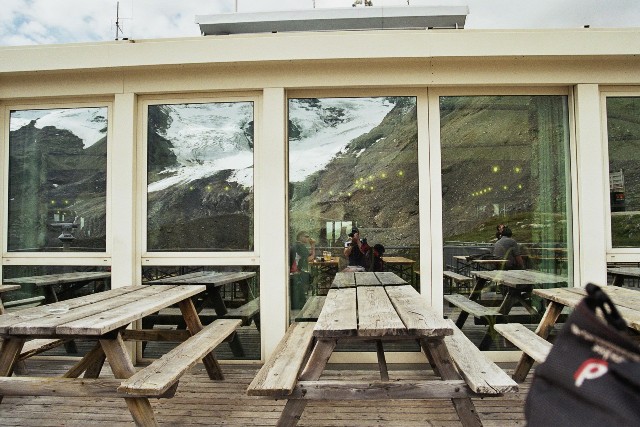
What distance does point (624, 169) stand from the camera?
11.1 ft

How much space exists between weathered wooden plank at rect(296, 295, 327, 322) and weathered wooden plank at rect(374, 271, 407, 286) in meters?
0.53

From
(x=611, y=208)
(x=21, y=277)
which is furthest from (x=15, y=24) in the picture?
(x=611, y=208)

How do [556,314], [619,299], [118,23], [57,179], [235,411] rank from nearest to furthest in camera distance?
[619,299] < [235,411] < [556,314] < [57,179] < [118,23]

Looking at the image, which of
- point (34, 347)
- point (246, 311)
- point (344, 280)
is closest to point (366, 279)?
point (344, 280)

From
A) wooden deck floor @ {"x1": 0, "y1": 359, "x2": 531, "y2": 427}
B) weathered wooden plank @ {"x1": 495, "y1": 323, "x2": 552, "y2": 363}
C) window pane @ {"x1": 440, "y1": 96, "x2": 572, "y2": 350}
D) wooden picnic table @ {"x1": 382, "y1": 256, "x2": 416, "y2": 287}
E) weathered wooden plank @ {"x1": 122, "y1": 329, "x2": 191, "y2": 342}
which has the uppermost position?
window pane @ {"x1": 440, "y1": 96, "x2": 572, "y2": 350}

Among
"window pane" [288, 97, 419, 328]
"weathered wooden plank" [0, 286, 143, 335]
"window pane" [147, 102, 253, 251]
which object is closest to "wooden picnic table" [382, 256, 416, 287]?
"window pane" [288, 97, 419, 328]

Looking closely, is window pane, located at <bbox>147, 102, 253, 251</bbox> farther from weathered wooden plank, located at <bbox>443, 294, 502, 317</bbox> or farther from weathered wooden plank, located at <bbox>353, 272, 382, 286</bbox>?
weathered wooden plank, located at <bbox>443, 294, 502, 317</bbox>

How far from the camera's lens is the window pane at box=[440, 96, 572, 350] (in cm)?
343

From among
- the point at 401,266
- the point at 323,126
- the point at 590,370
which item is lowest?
Result: the point at 401,266

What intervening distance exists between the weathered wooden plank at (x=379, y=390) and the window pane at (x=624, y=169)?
7.40 feet

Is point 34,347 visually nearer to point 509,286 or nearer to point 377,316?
point 377,316

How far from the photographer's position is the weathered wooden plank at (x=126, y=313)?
1870mm

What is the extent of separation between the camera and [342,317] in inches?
82.8

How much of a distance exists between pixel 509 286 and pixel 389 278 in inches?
39.5
